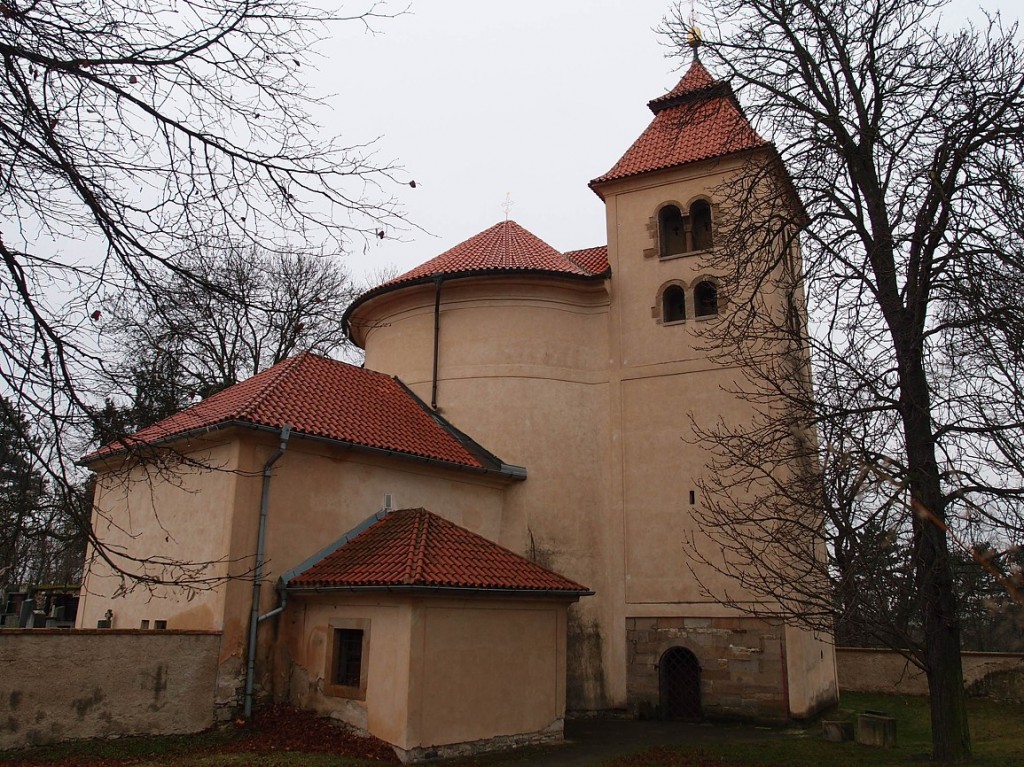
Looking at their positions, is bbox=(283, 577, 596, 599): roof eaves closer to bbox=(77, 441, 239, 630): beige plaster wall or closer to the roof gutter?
bbox=(77, 441, 239, 630): beige plaster wall

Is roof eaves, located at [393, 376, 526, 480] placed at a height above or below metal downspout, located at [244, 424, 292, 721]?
above

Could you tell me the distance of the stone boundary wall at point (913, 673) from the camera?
20.5 m

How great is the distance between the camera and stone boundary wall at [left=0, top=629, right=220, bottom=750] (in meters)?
10.2

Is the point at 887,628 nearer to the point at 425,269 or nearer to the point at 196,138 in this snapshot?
the point at 196,138

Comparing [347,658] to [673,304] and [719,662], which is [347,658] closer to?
[719,662]

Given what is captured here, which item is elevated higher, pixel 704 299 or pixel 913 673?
pixel 704 299

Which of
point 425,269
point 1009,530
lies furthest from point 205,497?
point 1009,530

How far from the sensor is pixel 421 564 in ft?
39.4

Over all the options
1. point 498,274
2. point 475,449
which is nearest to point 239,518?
point 475,449

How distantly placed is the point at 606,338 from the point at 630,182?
380 centimetres

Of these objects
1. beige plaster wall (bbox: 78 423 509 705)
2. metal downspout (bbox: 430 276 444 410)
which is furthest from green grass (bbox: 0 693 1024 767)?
metal downspout (bbox: 430 276 444 410)

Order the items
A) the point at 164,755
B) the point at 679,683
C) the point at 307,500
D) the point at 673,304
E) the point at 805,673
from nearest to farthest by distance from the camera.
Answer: the point at 164,755 → the point at 307,500 → the point at 805,673 → the point at 679,683 → the point at 673,304

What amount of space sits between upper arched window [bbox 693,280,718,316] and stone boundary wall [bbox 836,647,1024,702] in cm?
984

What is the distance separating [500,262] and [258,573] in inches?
365
